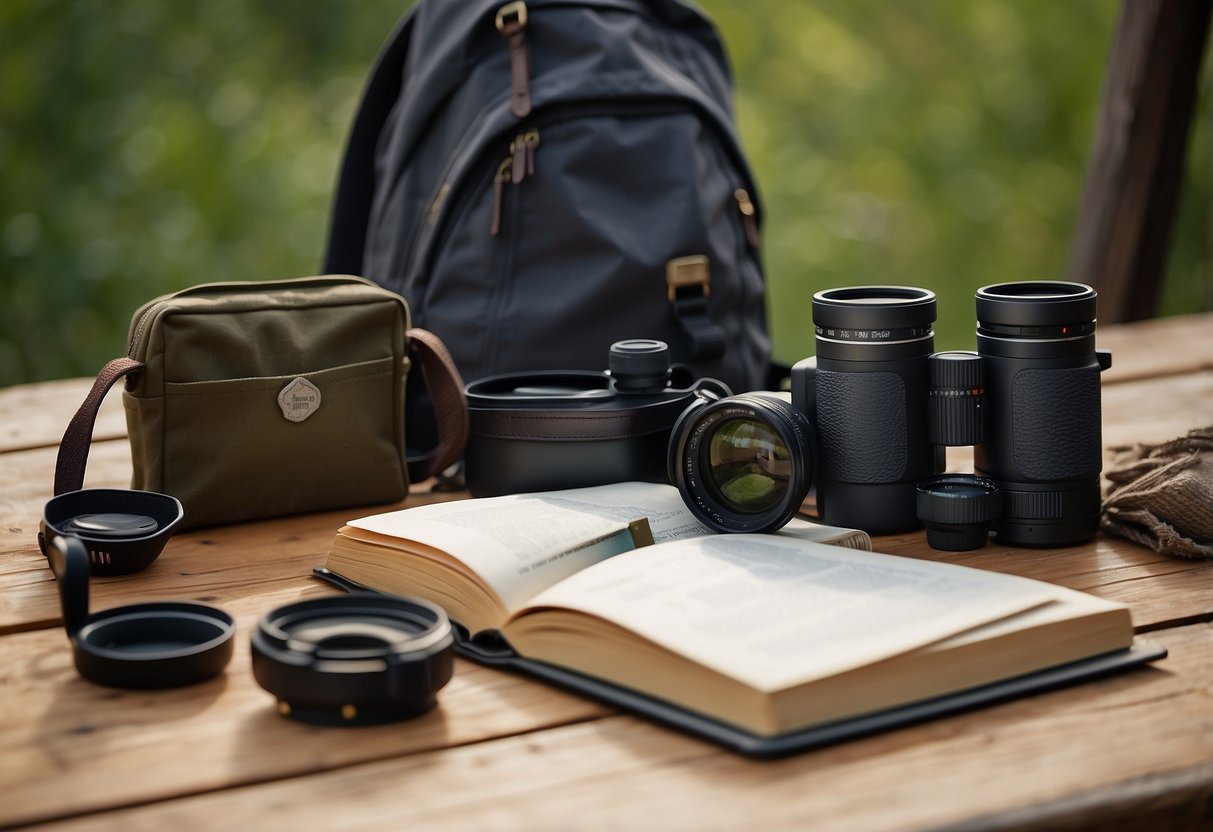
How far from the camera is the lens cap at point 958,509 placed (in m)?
1.26

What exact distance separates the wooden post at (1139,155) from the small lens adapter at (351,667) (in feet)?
5.82

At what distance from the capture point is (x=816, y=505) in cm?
141

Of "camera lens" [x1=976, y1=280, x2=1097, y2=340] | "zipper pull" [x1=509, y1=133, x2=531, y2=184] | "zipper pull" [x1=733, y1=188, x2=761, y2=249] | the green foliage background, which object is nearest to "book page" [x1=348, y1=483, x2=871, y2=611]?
"camera lens" [x1=976, y1=280, x2=1097, y2=340]

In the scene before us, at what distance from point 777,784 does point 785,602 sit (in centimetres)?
19

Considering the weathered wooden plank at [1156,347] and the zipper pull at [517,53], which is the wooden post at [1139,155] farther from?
the zipper pull at [517,53]

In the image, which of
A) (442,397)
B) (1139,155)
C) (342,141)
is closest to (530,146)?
(442,397)

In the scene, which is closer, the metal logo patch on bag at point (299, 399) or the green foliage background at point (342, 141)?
the metal logo patch on bag at point (299, 399)

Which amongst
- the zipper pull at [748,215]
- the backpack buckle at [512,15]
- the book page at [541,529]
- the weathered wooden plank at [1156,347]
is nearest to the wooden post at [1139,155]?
the weathered wooden plank at [1156,347]

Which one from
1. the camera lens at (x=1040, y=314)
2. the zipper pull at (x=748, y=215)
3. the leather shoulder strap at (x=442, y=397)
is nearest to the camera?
the camera lens at (x=1040, y=314)

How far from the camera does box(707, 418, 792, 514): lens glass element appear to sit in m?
1.27

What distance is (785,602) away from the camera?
1.01m

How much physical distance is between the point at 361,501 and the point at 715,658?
655mm

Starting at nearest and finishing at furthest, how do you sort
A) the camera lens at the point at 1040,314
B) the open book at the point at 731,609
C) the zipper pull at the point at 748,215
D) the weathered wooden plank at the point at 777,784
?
the weathered wooden plank at the point at 777,784 → the open book at the point at 731,609 → the camera lens at the point at 1040,314 → the zipper pull at the point at 748,215

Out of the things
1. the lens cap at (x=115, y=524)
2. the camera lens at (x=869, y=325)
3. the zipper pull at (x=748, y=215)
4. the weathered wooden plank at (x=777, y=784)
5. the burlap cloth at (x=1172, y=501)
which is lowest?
the weathered wooden plank at (x=777, y=784)
